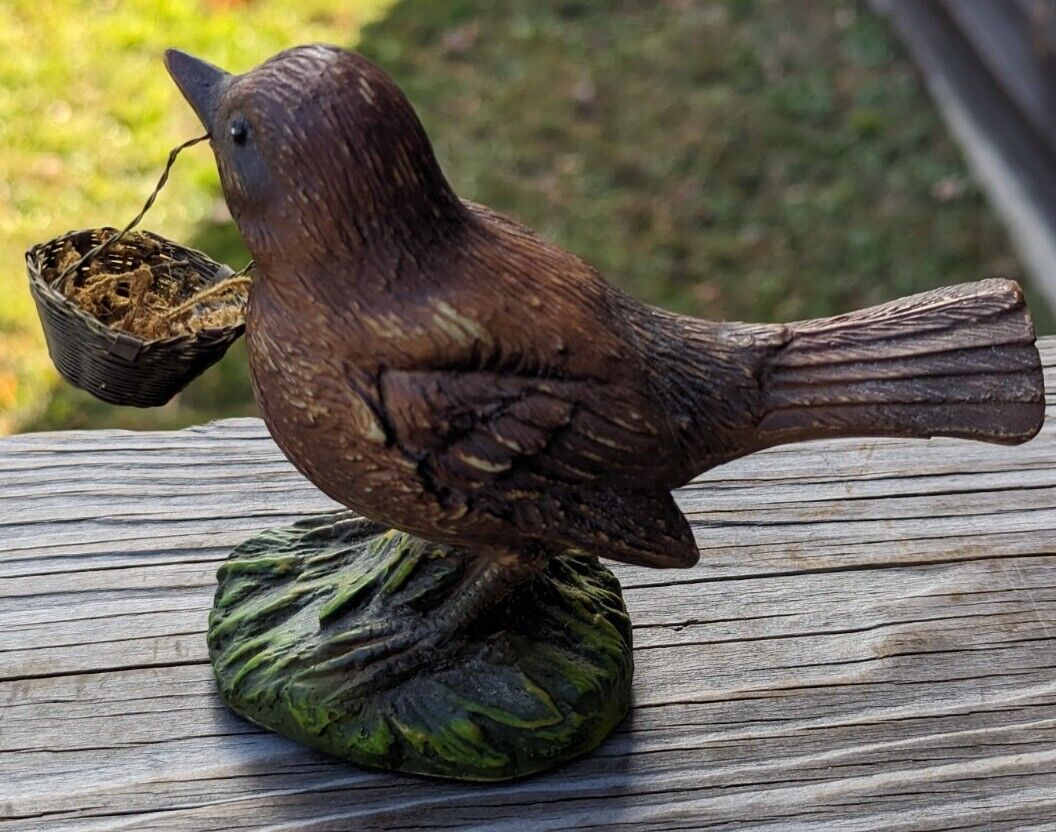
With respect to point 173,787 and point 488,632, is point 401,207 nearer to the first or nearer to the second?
point 488,632

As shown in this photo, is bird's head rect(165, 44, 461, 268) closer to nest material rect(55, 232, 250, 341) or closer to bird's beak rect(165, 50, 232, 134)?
bird's beak rect(165, 50, 232, 134)

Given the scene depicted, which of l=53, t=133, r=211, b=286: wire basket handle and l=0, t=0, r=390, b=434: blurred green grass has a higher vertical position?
l=53, t=133, r=211, b=286: wire basket handle

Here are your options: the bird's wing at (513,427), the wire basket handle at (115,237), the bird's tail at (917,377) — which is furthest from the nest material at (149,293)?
the bird's tail at (917,377)

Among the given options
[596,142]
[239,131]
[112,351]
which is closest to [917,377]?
[239,131]

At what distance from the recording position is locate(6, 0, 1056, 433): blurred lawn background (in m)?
4.16

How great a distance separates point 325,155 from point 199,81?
270 mm

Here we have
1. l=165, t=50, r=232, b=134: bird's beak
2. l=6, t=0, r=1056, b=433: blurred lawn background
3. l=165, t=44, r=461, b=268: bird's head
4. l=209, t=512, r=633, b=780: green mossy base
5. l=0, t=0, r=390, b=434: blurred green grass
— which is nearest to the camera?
l=165, t=44, r=461, b=268: bird's head

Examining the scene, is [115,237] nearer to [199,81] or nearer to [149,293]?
[149,293]

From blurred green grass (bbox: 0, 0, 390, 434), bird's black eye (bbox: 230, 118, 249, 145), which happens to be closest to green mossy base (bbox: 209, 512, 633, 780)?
bird's black eye (bbox: 230, 118, 249, 145)

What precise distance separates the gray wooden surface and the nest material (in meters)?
0.52

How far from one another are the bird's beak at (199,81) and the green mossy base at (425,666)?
0.69 meters

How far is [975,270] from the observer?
14.1 ft

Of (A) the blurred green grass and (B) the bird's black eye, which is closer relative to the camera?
(B) the bird's black eye

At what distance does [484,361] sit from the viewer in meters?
1.62
